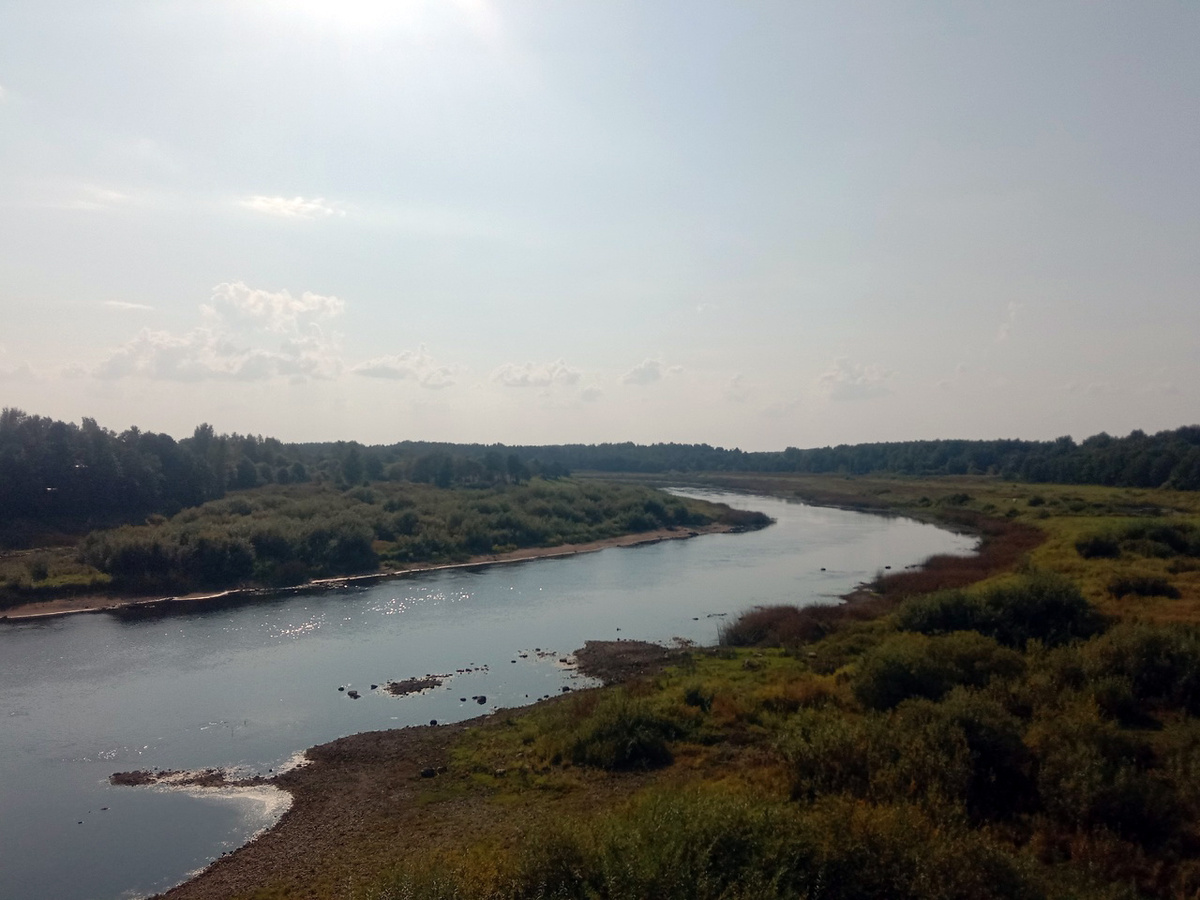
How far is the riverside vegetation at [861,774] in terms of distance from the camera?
410 inches

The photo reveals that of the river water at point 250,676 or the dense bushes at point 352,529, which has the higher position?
the dense bushes at point 352,529

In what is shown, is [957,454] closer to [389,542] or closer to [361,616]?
[389,542]

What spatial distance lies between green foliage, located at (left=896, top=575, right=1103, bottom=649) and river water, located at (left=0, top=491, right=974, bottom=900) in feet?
38.6

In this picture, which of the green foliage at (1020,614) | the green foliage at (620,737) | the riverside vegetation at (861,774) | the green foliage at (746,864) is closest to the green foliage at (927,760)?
the riverside vegetation at (861,774)

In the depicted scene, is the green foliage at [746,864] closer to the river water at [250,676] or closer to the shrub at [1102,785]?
the shrub at [1102,785]

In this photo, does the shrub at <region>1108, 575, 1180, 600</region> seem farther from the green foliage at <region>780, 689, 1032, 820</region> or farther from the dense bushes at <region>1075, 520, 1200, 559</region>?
the green foliage at <region>780, 689, 1032, 820</region>

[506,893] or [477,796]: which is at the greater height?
[506,893]

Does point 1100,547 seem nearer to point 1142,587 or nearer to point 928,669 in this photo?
point 1142,587

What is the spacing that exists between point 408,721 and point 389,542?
1588 inches

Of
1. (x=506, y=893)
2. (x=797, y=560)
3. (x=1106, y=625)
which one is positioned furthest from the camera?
(x=797, y=560)

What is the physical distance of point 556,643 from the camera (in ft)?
123

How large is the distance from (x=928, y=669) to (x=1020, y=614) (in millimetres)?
7428

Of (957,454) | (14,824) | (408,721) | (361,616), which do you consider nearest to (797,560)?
(361,616)

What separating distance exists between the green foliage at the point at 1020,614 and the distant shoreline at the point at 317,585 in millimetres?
39832
